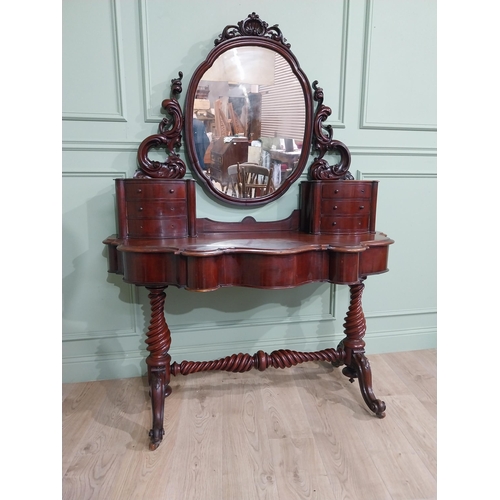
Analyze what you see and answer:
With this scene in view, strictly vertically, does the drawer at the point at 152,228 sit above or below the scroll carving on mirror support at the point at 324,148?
below

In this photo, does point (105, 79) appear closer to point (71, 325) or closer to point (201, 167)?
point (201, 167)

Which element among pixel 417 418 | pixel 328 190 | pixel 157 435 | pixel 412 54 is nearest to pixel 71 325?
pixel 157 435

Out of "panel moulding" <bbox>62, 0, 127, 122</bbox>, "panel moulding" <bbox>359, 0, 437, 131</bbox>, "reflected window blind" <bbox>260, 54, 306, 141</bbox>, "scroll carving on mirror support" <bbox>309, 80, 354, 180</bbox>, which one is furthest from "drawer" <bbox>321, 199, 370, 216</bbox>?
"panel moulding" <bbox>62, 0, 127, 122</bbox>

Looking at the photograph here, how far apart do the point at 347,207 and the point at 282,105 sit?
2.23ft

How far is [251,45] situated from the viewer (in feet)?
6.27

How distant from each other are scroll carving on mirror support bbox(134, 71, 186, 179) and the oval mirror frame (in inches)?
2.0

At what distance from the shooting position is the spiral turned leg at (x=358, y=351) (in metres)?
1.89

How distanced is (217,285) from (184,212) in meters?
0.50

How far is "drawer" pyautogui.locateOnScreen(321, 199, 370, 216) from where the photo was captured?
6.33 feet

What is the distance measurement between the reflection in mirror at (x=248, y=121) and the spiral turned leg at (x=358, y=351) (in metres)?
0.81

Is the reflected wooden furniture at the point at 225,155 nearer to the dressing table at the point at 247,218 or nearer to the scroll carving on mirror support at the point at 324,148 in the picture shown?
the dressing table at the point at 247,218

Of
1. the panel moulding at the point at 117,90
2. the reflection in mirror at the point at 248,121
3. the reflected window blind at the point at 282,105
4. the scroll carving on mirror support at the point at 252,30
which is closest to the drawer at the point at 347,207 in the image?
the reflection in mirror at the point at 248,121

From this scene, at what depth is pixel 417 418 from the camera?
1862 millimetres

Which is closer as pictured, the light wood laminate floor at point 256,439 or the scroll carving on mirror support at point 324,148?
the light wood laminate floor at point 256,439
